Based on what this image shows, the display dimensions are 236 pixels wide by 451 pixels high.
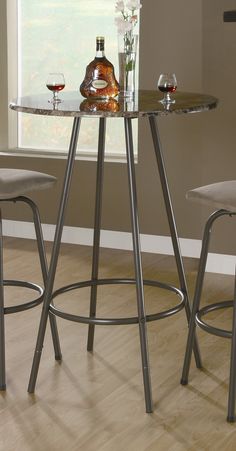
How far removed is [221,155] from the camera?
4.71m

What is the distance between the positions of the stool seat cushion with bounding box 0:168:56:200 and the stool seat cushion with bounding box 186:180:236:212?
1.87ft

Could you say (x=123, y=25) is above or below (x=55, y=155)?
above

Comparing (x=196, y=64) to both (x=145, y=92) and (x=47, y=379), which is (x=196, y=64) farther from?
(x=47, y=379)

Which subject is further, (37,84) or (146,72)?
(37,84)

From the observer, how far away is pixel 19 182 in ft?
10.9

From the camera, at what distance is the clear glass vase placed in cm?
346

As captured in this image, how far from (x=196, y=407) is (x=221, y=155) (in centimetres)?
187

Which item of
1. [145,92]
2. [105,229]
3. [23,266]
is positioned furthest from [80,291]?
[145,92]

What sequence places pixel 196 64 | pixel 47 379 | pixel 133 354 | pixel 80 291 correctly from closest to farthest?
pixel 47 379 < pixel 133 354 < pixel 80 291 < pixel 196 64

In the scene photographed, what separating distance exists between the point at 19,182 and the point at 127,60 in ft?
2.10

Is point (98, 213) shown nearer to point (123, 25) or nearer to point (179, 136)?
point (123, 25)

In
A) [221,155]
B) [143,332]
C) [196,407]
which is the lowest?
[196,407]

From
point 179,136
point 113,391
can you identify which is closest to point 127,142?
point 113,391

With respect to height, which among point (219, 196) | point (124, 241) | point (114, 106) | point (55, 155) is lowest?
point (124, 241)
